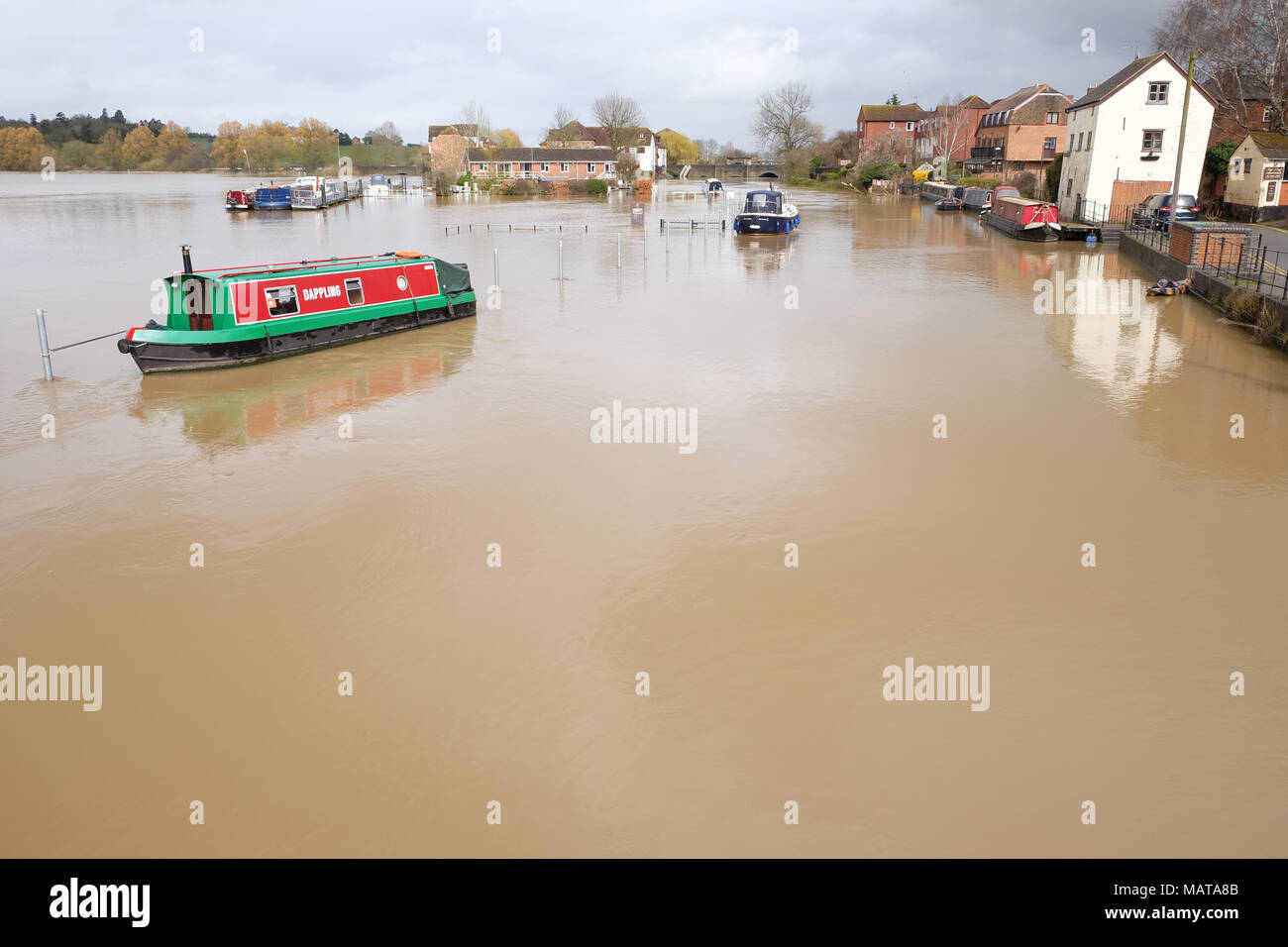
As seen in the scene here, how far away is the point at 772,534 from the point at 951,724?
3417 mm

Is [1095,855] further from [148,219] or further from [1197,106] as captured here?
[148,219]

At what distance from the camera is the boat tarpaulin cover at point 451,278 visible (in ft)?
68.8

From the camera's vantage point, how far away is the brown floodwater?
241 inches

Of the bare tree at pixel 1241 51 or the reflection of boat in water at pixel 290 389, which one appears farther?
the bare tree at pixel 1241 51

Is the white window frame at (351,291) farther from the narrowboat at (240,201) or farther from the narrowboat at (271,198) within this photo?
the narrowboat at (271,198)

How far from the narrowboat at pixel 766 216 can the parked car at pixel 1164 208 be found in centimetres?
1408

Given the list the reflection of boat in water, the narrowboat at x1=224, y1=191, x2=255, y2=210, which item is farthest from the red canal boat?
the narrowboat at x1=224, y1=191, x2=255, y2=210

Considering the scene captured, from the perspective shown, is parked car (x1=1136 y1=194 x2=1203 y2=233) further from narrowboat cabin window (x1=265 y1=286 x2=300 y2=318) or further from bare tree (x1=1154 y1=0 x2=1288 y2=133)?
narrowboat cabin window (x1=265 y1=286 x2=300 y2=318)

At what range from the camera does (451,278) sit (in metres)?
21.3

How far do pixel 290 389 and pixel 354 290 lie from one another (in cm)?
397

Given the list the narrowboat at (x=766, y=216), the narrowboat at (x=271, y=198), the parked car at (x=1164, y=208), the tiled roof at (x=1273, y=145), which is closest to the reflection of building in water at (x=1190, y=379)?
the parked car at (x=1164, y=208)

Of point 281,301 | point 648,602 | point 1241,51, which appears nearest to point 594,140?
point 1241,51
